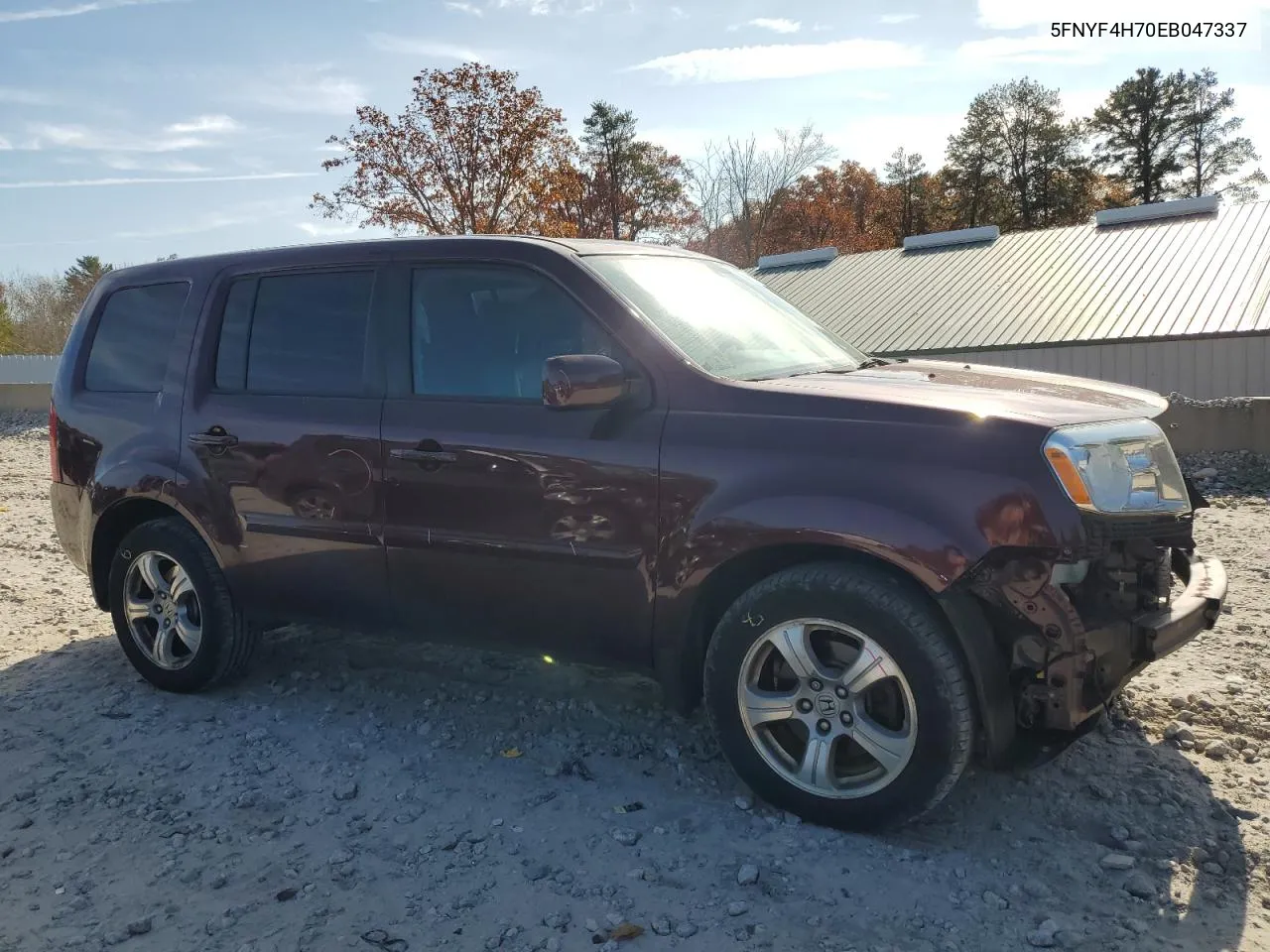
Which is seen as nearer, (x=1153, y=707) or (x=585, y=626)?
(x=585, y=626)

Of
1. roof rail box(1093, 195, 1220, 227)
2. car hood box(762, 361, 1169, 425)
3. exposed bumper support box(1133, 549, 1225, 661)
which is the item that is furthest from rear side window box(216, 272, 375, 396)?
roof rail box(1093, 195, 1220, 227)

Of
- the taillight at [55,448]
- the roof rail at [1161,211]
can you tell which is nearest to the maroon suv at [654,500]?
the taillight at [55,448]

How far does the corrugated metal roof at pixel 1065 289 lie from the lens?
68.8ft

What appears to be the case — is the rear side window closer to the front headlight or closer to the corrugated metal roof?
the front headlight

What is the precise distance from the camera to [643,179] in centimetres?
4931

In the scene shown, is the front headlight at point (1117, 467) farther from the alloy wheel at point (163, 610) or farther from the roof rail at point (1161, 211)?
the roof rail at point (1161, 211)

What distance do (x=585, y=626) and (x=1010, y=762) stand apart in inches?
58.5

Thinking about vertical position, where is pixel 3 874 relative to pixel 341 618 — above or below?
below

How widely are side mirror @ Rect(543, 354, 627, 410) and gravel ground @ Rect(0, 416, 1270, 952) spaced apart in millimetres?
1422

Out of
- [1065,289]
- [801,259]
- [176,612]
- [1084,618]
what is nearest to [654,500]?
[1084,618]

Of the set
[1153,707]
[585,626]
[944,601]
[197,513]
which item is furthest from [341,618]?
[1153,707]

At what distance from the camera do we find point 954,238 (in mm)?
28938

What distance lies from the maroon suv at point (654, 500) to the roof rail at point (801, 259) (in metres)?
27.4

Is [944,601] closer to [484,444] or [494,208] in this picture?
[484,444]
